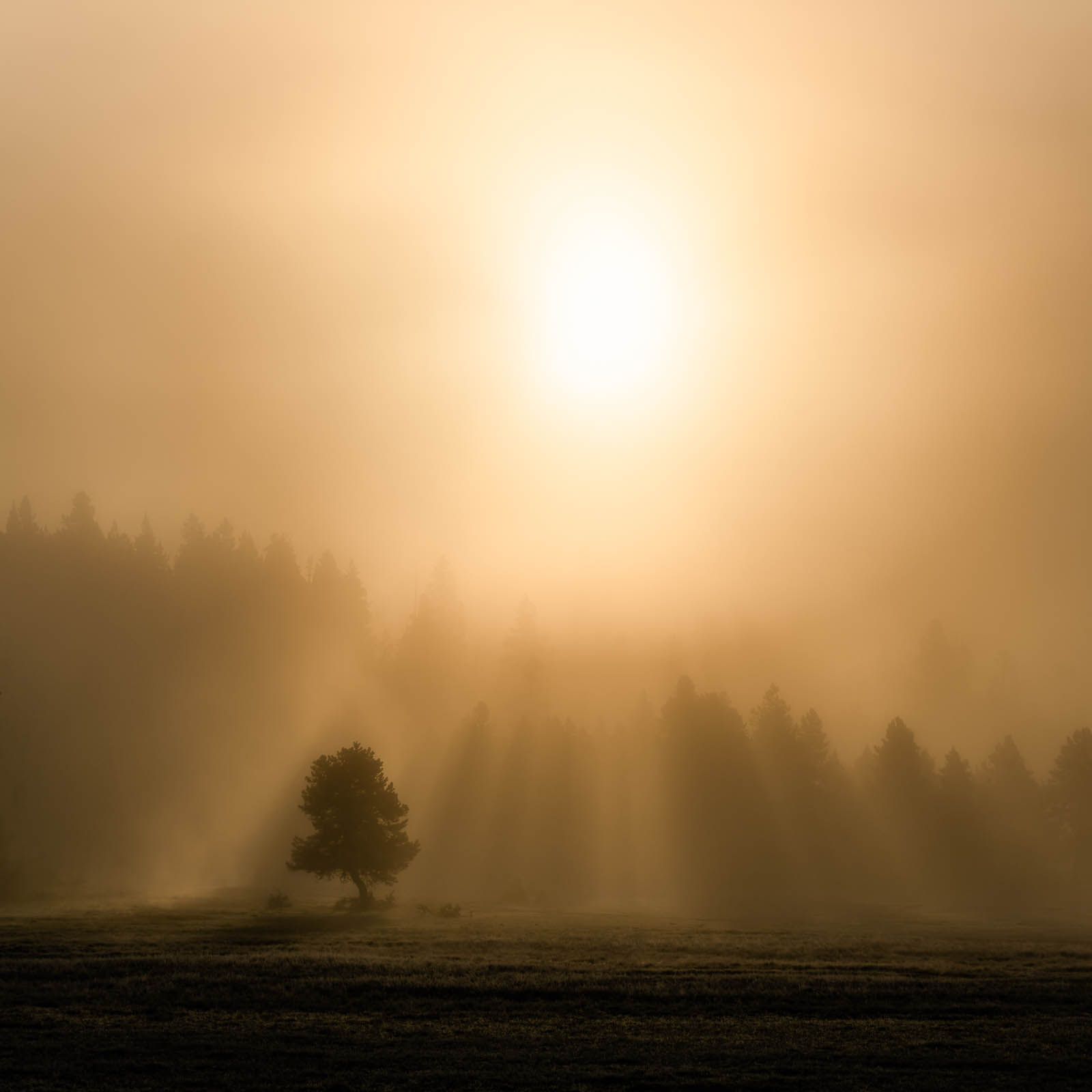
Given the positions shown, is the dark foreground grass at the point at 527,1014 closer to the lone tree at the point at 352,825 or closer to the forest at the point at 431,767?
the lone tree at the point at 352,825

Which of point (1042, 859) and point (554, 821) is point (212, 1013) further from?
point (1042, 859)

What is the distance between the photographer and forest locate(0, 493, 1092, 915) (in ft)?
307

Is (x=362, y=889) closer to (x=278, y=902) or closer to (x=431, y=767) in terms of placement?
(x=278, y=902)

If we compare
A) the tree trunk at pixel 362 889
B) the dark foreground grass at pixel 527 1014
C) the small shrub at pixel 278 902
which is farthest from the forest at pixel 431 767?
the dark foreground grass at pixel 527 1014

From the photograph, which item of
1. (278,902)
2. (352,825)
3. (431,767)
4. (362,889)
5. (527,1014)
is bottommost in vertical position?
(527,1014)

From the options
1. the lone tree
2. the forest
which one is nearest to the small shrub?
the lone tree

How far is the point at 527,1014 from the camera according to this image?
1102 inches

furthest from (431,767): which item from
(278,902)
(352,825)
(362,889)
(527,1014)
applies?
(527,1014)

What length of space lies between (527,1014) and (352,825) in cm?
4058

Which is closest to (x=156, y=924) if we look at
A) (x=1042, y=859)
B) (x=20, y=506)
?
(x=1042, y=859)

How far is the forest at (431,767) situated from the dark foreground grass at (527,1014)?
39.9 meters

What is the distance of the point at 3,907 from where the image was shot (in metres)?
63.6

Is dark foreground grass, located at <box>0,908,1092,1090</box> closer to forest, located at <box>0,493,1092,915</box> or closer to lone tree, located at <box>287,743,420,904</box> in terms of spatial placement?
lone tree, located at <box>287,743,420,904</box>

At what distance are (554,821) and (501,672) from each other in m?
45.4
